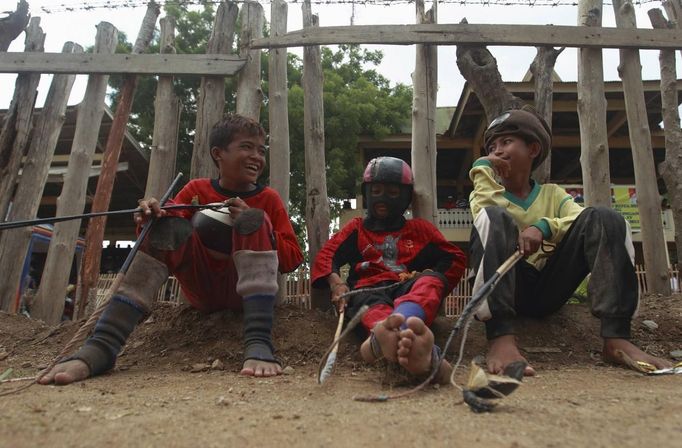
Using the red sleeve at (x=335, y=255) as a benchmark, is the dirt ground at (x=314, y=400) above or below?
below

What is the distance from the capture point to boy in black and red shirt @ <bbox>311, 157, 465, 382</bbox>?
2375mm

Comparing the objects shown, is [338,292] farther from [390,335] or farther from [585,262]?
[585,262]

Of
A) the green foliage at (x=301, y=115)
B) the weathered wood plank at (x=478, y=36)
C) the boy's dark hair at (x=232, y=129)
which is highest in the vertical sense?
the green foliage at (x=301, y=115)

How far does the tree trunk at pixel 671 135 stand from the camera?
3.45m

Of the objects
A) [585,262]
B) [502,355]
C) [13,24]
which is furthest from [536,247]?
[13,24]

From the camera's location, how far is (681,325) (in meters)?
2.78

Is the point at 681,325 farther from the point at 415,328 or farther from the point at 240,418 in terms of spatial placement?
the point at 240,418

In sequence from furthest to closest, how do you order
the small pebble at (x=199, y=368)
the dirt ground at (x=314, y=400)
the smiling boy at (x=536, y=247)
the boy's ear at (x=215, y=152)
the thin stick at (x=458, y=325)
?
the boy's ear at (x=215, y=152) → the small pebble at (x=199, y=368) → the smiling boy at (x=536, y=247) → the thin stick at (x=458, y=325) → the dirt ground at (x=314, y=400)

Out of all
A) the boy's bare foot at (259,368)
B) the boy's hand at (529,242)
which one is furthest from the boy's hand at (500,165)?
the boy's bare foot at (259,368)

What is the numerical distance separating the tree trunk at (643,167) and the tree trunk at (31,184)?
4.26m

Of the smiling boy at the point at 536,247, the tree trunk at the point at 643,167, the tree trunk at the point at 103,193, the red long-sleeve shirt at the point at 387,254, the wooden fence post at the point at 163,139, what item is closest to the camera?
the smiling boy at the point at 536,247

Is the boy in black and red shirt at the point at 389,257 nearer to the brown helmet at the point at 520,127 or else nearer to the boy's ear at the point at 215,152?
the brown helmet at the point at 520,127

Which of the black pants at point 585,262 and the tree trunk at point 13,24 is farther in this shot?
the tree trunk at point 13,24

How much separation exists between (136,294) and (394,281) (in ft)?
4.18
